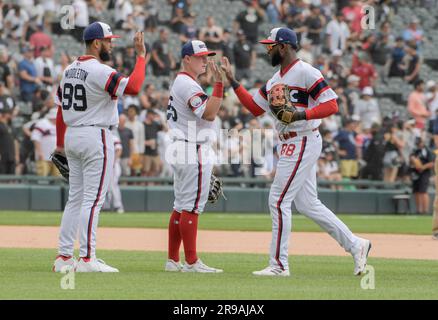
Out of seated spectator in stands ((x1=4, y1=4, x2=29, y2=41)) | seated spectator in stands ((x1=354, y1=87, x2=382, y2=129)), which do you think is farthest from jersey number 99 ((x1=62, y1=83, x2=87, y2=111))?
seated spectator in stands ((x1=354, y1=87, x2=382, y2=129))

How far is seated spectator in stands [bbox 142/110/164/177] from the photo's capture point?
25312mm

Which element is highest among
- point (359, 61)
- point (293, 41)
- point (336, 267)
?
point (359, 61)

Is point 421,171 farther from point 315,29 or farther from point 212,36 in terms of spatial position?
point 212,36

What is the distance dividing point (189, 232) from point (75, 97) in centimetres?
166

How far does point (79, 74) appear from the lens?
10.5 metres

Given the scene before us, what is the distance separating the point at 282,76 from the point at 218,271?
1916 millimetres

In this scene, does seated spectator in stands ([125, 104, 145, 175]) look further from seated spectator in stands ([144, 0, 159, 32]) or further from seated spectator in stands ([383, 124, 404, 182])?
seated spectator in stands ([383, 124, 404, 182])

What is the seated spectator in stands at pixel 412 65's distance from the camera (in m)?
30.5

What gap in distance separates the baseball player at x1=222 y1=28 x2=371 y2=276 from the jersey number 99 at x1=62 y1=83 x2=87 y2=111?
1.32 meters

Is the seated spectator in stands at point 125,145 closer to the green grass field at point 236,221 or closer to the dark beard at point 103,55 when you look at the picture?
the green grass field at point 236,221

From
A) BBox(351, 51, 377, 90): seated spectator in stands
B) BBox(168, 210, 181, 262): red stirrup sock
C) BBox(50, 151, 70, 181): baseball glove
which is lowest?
BBox(168, 210, 181, 262): red stirrup sock

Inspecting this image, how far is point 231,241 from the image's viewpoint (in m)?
16.4

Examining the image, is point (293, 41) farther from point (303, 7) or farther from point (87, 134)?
point (303, 7)
